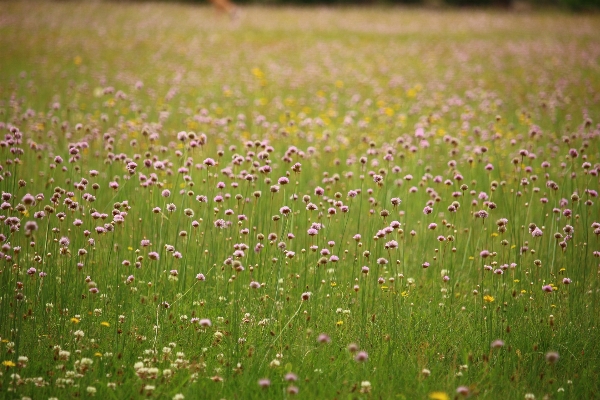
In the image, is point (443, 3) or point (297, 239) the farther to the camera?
point (443, 3)

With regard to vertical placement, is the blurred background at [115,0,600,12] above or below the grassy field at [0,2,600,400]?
above

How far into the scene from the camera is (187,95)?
11500 millimetres

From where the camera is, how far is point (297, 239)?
5582 mm

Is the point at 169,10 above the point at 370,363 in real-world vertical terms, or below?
above

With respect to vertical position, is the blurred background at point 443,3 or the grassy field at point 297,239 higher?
the blurred background at point 443,3

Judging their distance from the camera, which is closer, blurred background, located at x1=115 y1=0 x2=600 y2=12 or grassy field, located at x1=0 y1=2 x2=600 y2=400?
grassy field, located at x1=0 y1=2 x2=600 y2=400

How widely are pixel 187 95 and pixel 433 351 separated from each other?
8.65 meters

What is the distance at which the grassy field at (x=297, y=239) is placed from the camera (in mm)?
3576

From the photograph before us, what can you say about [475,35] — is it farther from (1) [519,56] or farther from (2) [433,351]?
(2) [433,351]

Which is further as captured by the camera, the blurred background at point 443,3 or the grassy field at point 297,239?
the blurred background at point 443,3

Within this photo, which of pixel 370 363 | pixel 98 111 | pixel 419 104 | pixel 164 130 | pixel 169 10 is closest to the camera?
pixel 370 363

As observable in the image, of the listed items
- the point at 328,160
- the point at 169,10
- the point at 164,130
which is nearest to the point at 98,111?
the point at 164,130

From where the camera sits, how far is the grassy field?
11.7ft

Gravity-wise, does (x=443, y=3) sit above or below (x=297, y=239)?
above
